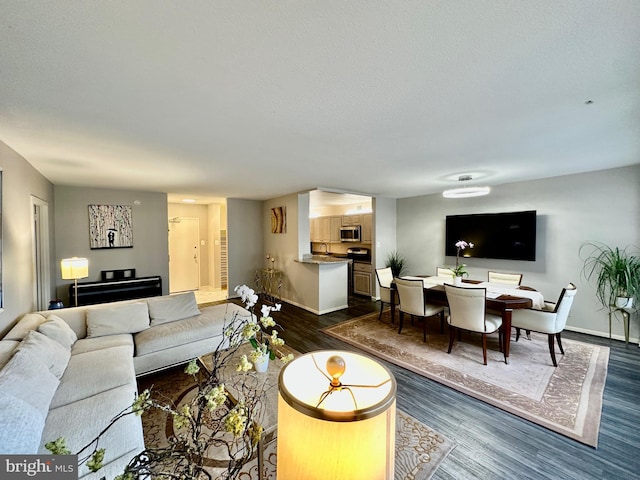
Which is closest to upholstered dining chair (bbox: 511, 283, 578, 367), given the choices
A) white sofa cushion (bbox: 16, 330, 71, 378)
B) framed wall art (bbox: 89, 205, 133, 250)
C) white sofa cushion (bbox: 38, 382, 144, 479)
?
white sofa cushion (bbox: 38, 382, 144, 479)

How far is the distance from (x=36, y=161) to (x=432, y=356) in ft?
17.5

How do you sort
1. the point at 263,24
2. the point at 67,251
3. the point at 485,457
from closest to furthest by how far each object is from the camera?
the point at 263,24 < the point at 485,457 < the point at 67,251

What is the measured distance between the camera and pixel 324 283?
5137 mm

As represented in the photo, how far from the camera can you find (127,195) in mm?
5188

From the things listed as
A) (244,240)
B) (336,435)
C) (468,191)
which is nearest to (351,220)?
(244,240)

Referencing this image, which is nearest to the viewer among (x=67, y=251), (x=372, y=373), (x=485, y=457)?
(x=372, y=373)

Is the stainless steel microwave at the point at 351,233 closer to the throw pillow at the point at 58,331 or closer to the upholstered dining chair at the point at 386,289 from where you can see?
the upholstered dining chair at the point at 386,289

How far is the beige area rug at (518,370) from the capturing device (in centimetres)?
223

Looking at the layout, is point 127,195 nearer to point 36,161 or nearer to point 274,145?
point 36,161

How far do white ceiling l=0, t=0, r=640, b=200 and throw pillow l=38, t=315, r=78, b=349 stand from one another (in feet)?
5.62

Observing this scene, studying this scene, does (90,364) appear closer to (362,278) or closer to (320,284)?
(320,284)

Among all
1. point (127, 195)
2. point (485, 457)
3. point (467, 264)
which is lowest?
point (485, 457)

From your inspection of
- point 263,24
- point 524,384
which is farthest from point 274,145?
point 524,384

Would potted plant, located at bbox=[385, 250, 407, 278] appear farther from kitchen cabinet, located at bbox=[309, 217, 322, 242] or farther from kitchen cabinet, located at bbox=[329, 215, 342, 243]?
kitchen cabinet, located at bbox=[309, 217, 322, 242]
